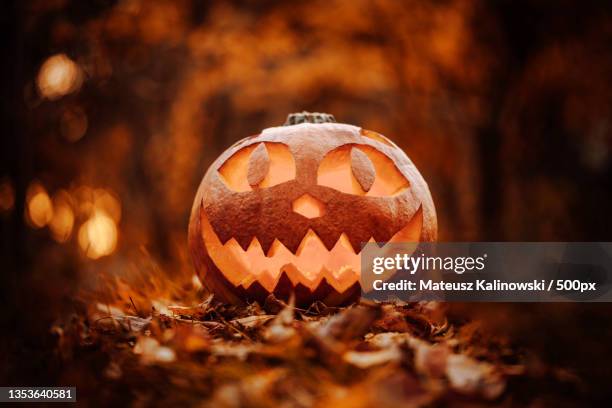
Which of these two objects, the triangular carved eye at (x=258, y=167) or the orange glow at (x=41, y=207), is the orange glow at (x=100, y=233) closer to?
the orange glow at (x=41, y=207)

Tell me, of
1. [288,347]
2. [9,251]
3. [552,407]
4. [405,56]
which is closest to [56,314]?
[288,347]

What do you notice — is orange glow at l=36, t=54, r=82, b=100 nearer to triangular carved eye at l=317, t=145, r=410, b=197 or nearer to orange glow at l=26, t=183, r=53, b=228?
orange glow at l=26, t=183, r=53, b=228

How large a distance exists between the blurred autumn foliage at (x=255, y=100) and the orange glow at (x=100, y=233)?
39 mm

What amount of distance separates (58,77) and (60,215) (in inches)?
73.1

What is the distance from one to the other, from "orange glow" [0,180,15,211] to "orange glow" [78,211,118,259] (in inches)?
57.5

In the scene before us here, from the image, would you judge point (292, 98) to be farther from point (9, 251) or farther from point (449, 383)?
point (449, 383)

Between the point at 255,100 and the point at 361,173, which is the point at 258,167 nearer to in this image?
the point at 361,173

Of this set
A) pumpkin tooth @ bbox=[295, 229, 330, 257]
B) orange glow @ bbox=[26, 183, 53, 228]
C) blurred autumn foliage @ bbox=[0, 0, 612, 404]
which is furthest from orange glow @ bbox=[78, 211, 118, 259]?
pumpkin tooth @ bbox=[295, 229, 330, 257]

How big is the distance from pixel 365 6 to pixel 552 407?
16.1 ft

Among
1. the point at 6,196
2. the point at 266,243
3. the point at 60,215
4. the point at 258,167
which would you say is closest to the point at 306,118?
the point at 258,167

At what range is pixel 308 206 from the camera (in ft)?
6.18

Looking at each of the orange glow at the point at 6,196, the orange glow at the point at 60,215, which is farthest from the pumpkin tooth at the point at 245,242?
the orange glow at the point at 60,215

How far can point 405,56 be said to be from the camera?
5.96 meters

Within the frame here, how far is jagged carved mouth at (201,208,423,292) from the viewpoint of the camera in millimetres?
1882
